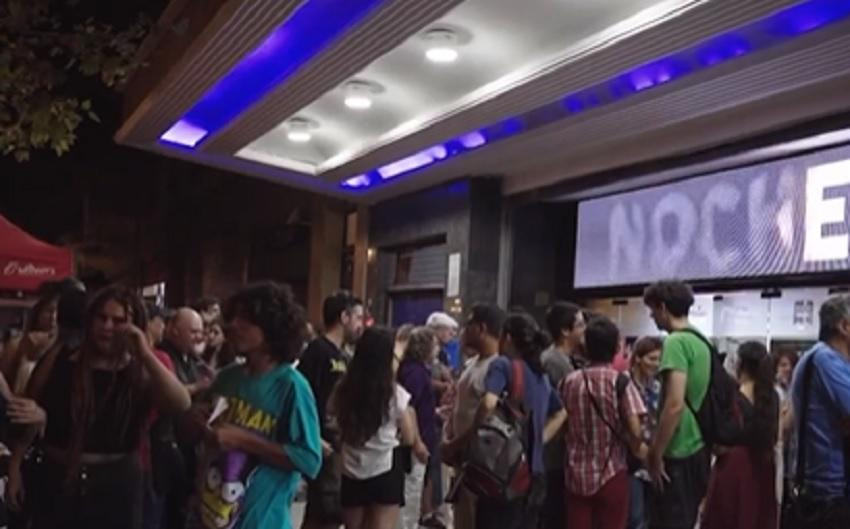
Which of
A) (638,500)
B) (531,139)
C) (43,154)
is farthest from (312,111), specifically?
(43,154)

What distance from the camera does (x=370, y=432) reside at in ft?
18.9

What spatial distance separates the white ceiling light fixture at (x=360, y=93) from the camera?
1023 centimetres

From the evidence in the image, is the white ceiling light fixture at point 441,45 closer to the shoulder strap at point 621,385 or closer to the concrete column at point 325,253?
the shoulder strap at point 621,385

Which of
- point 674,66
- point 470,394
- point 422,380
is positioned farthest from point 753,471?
point 674,66

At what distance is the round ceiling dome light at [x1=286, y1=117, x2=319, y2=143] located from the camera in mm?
12023

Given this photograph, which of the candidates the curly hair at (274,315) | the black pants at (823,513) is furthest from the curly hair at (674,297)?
the curly hair at (274,315)

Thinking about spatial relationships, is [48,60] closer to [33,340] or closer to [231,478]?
[33,340]

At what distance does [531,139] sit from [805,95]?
9.52ft

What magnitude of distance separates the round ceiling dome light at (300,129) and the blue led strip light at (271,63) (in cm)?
91

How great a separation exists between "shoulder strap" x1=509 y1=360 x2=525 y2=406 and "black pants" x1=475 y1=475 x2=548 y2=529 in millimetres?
461

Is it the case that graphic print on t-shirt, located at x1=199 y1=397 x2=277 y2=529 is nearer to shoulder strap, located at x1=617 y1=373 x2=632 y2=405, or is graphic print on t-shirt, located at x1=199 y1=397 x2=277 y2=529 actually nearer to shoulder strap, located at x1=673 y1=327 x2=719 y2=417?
shoulder strap, located at x1=617 y1=373 x2=632 y2=405

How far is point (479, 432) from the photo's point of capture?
5.47m

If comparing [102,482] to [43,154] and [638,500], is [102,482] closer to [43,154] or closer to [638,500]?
[638,500]

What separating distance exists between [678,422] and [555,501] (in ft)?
3.38
